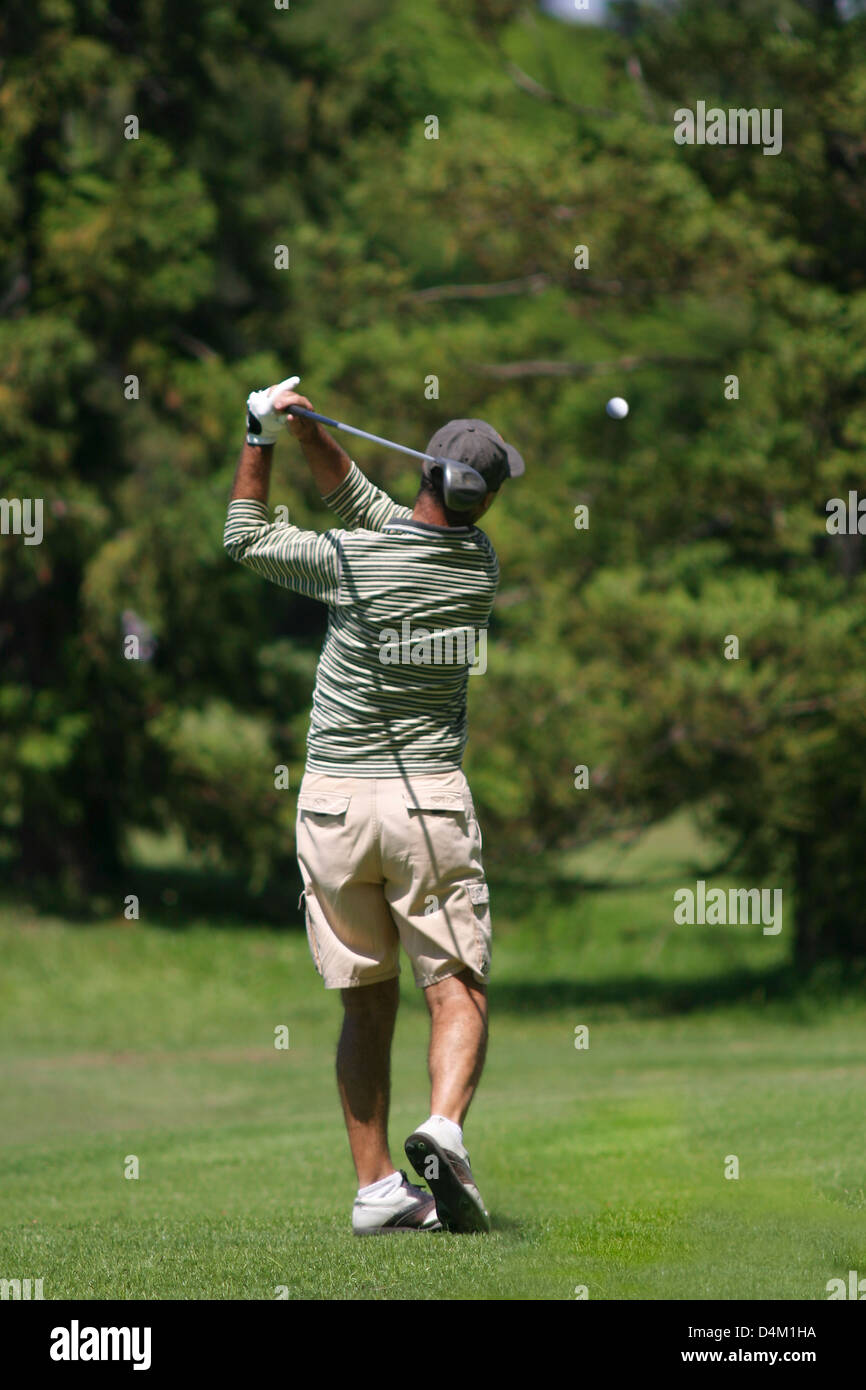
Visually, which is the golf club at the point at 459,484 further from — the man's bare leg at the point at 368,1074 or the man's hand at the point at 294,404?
the man's bare leg at the point at 368,1074

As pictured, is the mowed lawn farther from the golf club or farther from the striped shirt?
the golf club

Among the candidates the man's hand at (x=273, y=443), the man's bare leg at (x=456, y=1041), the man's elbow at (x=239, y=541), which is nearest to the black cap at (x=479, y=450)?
the man's hand at (x=273, y=443)

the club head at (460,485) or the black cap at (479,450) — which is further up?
the black cap at (479,450)

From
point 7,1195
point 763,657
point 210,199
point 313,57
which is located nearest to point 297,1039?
point 763,657

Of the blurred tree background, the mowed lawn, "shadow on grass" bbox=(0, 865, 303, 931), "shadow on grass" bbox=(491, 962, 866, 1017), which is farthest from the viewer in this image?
"shadow on grass" bbox=(0, 865, 303, 931)

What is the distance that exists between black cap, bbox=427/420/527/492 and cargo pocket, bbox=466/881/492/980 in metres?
1.06

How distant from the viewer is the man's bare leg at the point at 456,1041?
444cm

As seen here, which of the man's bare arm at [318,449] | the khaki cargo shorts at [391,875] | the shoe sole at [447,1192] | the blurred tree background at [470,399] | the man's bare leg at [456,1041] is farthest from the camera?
the blurred tree background at [470,399]

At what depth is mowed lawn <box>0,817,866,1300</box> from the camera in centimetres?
410

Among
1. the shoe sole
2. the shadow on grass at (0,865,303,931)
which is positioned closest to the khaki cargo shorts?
the shoe sole

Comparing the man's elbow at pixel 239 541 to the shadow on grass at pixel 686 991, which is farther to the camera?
the shadow on grass at pixel 686 991

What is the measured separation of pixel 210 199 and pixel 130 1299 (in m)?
15.3

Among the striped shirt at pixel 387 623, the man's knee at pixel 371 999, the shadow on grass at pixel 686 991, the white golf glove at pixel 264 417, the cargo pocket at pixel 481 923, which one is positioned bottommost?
the shadow on grass at pixel 686 991

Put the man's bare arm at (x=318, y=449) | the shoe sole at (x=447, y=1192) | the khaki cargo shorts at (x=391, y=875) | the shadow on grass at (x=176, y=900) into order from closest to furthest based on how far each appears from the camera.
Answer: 1. the shoe sole at (x=447, y=1192)
2. the khaki cargo shorts at (x=391, y=875)
3. the man's bare arm at (x=318, y=449)
4. the shadow on grass at (x=176, y=900)
